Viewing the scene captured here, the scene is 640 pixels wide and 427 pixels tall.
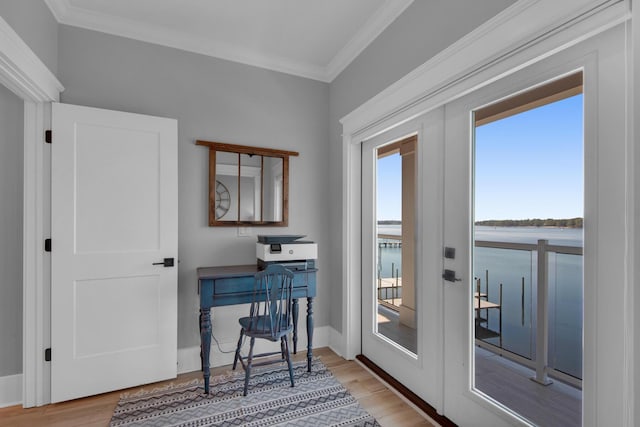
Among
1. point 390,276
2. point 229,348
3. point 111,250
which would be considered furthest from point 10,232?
point 390,276

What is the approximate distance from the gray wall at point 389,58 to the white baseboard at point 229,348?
0.13 meters

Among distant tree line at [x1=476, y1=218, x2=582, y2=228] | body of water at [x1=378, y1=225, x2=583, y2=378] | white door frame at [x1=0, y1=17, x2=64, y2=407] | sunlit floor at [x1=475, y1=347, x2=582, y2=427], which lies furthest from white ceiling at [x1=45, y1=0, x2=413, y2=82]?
sunlit floor at [x1=475, y1=347, x2=582, y2=427]

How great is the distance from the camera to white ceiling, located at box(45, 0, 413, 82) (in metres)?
2.27

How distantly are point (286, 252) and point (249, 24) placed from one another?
5.90 ft

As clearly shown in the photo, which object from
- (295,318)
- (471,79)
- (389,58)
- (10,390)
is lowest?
(10,390)

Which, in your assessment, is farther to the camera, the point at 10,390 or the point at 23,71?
the point at 10,390

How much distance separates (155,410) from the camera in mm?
2105

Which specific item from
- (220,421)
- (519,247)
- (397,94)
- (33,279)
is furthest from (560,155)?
(33,279)

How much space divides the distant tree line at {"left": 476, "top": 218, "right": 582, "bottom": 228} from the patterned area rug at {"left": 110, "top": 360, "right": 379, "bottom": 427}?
1.38 meters

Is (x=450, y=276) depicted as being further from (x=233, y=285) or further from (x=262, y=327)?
(x=233, y=285)

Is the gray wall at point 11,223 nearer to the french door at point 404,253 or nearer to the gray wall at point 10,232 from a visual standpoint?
the gray wall at point 10,232

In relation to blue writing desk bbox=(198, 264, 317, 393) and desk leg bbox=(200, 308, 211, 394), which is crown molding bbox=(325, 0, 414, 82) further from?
desk leg bbox=(200, 308, 211, 394)

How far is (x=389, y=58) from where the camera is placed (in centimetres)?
236

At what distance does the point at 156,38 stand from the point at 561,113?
110 inches
